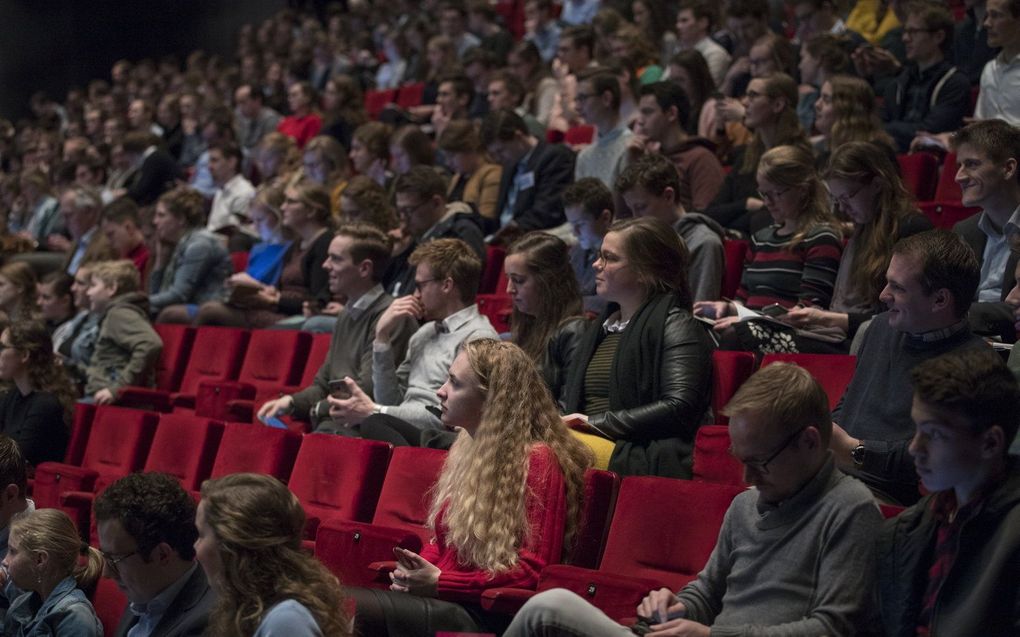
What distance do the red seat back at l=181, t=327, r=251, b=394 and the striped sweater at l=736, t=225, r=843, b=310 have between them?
1.85 meters

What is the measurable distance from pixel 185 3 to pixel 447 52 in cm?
462

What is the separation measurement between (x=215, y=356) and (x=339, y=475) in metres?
1.79

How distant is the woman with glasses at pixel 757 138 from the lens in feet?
14.5

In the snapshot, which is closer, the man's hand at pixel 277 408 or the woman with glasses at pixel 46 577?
the woman with glasses at pixel 46 577

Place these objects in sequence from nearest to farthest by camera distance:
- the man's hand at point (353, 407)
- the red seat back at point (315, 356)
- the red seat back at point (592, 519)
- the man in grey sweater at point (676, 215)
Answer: the red seat back at point (592, 519), the man's hand at point (353, 407), the man in grey sweater at point (676, 215), the red seat back at point (315, 356)

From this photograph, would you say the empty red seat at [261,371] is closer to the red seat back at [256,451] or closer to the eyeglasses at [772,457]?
the red seat back at [256,451]

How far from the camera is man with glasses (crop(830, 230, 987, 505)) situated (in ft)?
7.46

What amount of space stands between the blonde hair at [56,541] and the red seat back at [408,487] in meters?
0.62

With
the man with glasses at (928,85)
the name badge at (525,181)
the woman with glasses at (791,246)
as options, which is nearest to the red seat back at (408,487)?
the woman with glasses at (791,246)

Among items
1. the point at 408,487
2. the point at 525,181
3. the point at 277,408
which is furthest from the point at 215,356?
the point at 408,487

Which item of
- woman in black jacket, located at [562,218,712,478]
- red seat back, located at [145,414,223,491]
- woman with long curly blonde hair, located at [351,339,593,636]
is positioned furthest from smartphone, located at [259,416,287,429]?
woman with long curly blonde hair, located at [351,339,593,636]

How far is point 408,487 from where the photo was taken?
293 centimetres

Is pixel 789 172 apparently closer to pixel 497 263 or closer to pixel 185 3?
pixel 497 263

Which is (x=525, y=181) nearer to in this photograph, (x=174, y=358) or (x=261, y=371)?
(x=261, y=371)
